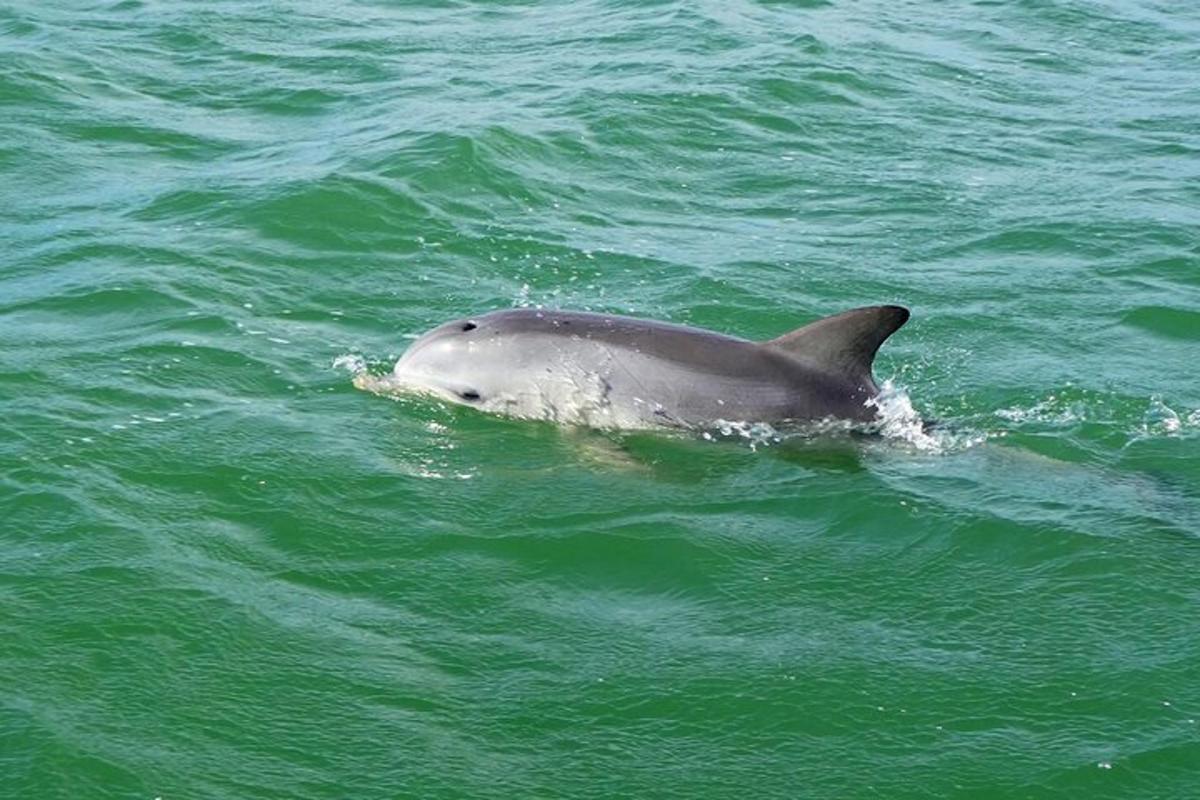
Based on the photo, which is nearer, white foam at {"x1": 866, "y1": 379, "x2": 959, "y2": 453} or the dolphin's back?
the dolphin's back

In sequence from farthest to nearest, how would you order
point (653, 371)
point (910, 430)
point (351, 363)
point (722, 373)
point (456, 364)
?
point (351, 363) < point (456, 364) < point (910, 430) < point (653, 371) < point (722, 373)

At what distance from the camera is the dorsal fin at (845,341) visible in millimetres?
12367

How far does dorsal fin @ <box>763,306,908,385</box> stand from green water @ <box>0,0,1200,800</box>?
19.3 inches

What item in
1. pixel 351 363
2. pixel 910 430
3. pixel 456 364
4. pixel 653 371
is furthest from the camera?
pixel 351 363

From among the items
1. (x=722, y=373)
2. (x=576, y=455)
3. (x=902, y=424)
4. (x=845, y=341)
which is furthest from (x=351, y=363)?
(x=902, y=424)

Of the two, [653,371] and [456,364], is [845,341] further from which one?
[456,364]

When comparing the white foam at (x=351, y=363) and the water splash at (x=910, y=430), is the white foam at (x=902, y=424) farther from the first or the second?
the white foam at (x=351, y=363)

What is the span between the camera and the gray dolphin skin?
1270cm

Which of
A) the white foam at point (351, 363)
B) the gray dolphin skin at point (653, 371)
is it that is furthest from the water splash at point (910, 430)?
the white foam at point (351, 363)

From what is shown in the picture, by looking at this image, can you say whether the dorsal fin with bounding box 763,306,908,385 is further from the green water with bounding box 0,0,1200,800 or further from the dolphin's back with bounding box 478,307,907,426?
the green water with bounding box 0,0,1200,800

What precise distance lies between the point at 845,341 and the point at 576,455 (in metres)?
1.87

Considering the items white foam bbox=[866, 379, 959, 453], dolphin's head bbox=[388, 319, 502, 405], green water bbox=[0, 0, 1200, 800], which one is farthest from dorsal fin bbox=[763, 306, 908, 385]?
dolphin's head bbox=[388, 319, 502, 405]

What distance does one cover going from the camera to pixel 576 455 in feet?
41.5

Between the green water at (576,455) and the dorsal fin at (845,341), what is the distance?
0.49 metres
